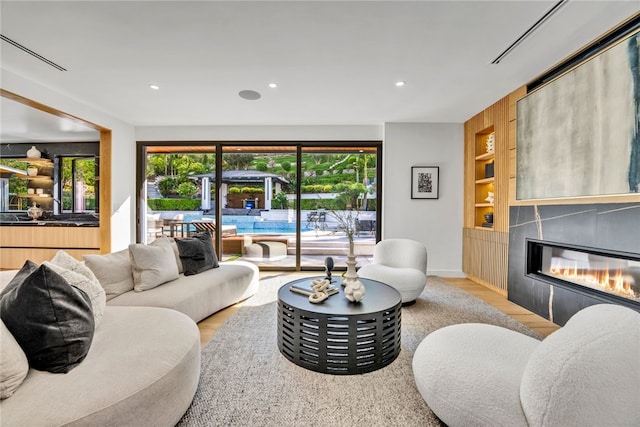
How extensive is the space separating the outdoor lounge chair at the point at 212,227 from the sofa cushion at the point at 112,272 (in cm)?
255

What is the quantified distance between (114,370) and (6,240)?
605cm

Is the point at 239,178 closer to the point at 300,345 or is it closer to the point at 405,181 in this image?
the point at 405,181

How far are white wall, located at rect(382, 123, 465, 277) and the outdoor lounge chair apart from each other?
2760 millimetres

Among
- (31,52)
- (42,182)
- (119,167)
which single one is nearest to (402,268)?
(31,52)

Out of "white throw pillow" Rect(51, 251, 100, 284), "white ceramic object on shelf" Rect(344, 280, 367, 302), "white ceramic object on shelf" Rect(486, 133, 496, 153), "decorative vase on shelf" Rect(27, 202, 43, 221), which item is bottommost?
"white ceramic object on shelf" Rect(344, 280, 367, 302)

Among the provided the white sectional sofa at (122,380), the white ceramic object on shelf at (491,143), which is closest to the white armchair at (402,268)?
the white ceramic object on shelf at (491,143)

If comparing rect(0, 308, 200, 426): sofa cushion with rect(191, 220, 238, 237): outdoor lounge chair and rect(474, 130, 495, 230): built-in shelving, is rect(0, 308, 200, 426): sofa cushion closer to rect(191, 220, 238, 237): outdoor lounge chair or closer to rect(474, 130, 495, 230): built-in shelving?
rect(191, 220, 238, 237): outdoor lounge chair

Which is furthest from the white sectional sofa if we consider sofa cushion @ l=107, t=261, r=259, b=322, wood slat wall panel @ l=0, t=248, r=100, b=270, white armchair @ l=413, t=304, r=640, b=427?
wood slat wall panel @ l=0, t=248, r=100, b=270

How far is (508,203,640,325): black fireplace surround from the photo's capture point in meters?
2.35

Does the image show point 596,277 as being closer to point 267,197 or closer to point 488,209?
point 488,209

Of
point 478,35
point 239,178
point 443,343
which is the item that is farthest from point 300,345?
point 239,178

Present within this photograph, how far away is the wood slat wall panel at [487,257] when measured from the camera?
12.9 ft

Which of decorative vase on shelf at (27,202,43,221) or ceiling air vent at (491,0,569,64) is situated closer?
ceiling air vent at (491,0,569,64)

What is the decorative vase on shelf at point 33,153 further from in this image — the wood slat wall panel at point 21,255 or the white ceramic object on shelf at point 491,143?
the white ceramic object on shelf at point 491,143
